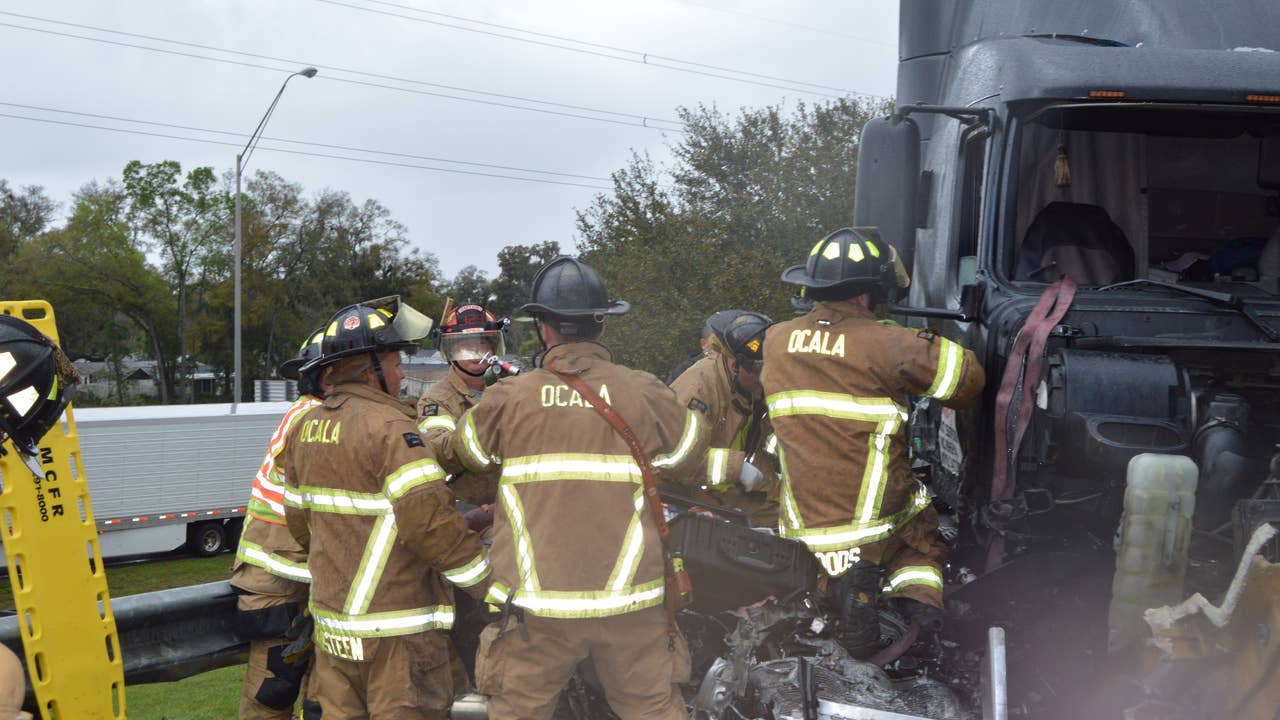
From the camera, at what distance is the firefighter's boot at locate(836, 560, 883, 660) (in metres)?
3.82

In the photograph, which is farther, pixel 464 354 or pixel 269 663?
pixel 464 354

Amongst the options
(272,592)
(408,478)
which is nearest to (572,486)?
Answer: (408,478)

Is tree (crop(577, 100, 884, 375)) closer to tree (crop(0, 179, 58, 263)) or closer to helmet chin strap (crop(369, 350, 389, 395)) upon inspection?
helmet chin strap (crop(369, 350, 389, 395))

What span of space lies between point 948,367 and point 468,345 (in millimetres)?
3069

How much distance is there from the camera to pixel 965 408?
385cm

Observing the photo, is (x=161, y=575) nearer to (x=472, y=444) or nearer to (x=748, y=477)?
(x=472, y=444)

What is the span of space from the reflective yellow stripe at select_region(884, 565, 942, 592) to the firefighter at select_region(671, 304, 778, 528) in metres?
0.94

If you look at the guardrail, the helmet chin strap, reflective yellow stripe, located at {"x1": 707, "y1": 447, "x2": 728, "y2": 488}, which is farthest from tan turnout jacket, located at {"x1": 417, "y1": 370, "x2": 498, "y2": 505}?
the guardrail

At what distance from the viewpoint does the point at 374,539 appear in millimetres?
3941

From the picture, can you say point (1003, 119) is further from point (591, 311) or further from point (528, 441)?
point (528, 441)

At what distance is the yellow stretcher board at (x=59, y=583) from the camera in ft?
15.8

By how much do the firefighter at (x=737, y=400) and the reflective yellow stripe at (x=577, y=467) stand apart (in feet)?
3.56

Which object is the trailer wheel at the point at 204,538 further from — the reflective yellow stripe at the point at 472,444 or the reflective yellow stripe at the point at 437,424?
the reflective yellow stripe at the point at 472,444

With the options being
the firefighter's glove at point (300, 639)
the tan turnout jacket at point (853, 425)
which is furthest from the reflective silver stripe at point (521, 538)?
the firefighter's glove at point (300, 639)
